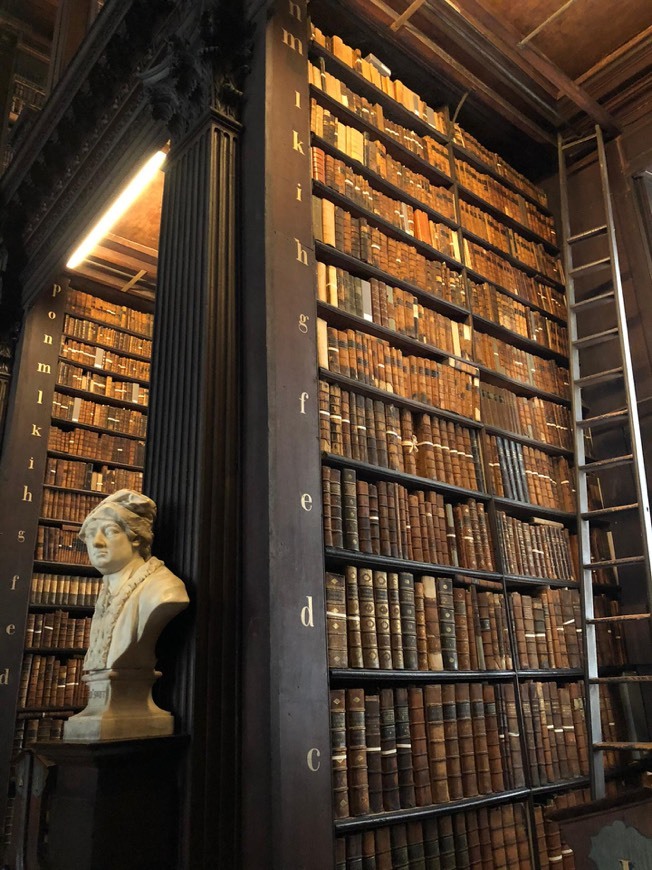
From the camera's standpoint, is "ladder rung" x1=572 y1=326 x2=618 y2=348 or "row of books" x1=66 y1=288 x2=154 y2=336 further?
"row of books" x1=66 y1=288 x2=154 y2=336

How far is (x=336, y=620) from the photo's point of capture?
2.18 meters

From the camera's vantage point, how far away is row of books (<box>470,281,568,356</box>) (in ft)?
11.3

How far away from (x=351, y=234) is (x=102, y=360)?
7.83ft

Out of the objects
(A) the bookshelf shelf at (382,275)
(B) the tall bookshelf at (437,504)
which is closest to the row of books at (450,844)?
(B) the tall bookshelf at (437,504)

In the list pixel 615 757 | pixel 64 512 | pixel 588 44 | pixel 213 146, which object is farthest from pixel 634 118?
pixel 64 512

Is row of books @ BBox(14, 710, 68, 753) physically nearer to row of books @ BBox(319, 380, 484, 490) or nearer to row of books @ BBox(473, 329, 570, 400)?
row of books @ BBox(319, 380, 484, 490)

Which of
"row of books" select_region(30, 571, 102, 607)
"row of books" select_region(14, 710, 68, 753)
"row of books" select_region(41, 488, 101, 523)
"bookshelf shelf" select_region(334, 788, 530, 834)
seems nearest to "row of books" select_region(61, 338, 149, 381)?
"row of books" select_region(41, 488, 101, 523)

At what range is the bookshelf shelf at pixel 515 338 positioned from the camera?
3412 millimetres

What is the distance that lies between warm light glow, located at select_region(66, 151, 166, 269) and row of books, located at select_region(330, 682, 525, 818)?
2562 millimetres

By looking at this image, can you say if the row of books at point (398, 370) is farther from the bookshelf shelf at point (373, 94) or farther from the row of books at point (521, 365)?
the bookshelf shelf at point (373, 94)

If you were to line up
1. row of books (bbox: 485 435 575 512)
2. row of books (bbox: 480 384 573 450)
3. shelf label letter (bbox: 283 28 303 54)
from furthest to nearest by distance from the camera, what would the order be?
row of books (bbox: 480 384 573 450), row of books (bbox: 485 435 575 512), shelf label letter (bbox: 283 28 303 54)

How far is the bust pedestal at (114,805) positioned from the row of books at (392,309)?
65.9 inches

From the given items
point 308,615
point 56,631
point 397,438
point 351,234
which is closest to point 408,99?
point 351,234

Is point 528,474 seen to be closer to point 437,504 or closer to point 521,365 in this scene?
point 521,365
